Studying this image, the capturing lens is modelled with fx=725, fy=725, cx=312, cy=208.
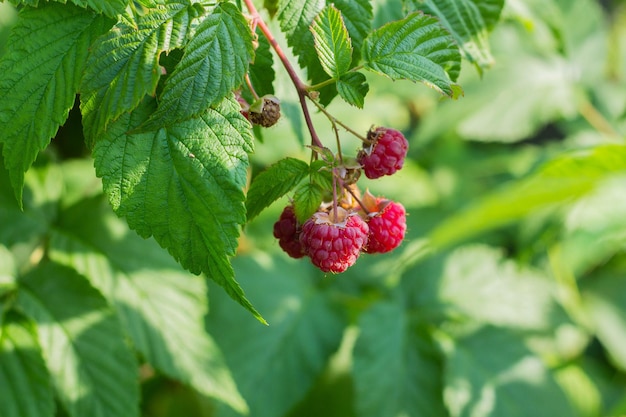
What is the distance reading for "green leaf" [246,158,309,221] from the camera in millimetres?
965

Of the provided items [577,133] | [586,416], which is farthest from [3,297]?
[577,133]

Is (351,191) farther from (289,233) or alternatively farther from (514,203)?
(514,203)

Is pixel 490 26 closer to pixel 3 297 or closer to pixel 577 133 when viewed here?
pixel 3 297

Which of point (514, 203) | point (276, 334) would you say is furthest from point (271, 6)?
point (276, 334)

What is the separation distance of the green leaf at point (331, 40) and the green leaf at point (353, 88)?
0.06ft

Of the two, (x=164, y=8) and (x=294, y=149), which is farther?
(x=294, y=149)

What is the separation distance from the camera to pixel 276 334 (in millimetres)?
1971

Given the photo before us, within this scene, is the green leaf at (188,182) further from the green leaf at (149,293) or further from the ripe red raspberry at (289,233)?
the green leaf at (149,293)

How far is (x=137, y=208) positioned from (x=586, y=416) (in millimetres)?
2019

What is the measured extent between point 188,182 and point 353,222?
0.23 metres

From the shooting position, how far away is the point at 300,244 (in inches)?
40.0

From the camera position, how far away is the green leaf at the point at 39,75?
886mm

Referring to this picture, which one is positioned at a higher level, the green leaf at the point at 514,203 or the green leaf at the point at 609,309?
the green leaf at the point at 514,203

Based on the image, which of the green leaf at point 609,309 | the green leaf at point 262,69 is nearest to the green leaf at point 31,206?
the green leaf at point 262,69
